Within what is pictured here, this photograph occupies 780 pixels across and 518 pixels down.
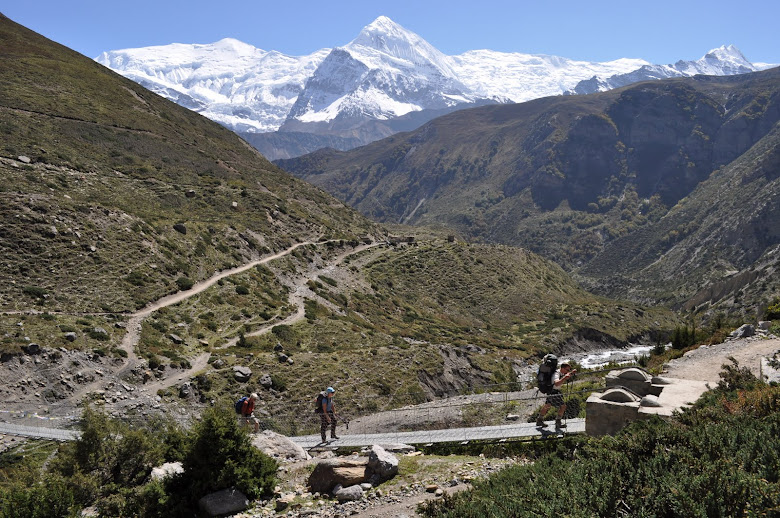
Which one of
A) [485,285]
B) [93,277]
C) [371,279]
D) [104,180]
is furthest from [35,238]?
[485,285]

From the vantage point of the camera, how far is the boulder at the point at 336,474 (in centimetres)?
1200

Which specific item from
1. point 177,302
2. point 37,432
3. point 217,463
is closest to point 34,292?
point 177,302

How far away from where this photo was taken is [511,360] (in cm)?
5153

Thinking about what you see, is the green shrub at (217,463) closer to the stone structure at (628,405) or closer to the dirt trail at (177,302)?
the stone structure at (628,405)

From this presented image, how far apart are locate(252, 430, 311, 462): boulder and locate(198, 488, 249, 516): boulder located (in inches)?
124

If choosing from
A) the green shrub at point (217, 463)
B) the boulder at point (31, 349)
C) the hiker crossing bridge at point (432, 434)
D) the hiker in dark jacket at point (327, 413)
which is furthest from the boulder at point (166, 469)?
the boulder at point (31, 349)

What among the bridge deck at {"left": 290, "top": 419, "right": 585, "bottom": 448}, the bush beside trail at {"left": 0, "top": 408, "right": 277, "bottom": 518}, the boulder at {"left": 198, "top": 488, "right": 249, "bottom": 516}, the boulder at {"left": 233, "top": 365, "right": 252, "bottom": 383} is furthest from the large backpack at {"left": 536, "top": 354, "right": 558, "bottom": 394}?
the boulder at {"left": 233, "top": 365, "right": 252, "bottom": 383}

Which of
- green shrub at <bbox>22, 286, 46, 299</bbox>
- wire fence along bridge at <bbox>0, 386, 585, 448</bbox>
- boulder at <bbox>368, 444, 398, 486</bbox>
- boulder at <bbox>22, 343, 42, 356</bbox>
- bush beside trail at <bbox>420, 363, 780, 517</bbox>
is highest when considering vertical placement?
green shrub at <bbox>22, 286, 46, 299</bbox>

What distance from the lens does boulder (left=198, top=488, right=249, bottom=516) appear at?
1139 centimetres

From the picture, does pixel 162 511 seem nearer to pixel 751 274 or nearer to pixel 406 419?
pixel 406 419

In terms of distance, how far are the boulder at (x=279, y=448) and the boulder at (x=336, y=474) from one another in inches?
113

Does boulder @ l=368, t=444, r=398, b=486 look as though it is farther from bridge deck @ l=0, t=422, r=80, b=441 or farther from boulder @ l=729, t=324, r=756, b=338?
boulder @ l=729, t=324, r=756, b=338

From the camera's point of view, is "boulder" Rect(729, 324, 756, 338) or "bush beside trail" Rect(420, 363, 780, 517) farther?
"boulder" Rect(729, 324, 756, 338)

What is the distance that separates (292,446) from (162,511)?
4986mm
